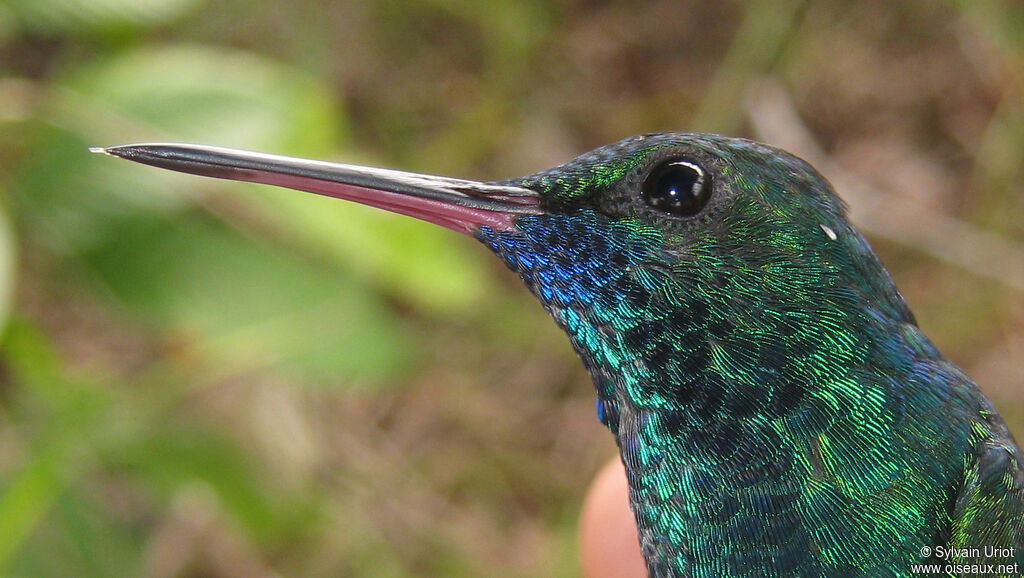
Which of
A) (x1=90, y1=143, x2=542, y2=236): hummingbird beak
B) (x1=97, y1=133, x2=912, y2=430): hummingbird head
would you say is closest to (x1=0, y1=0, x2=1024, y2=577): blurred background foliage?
(x1=90, y1=143, x2=542, y2=236): hummingbird beak

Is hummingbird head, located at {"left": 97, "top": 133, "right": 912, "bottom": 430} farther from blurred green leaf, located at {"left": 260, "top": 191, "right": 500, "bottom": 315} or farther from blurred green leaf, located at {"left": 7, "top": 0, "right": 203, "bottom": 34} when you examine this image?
blurred green leaf, located at {"left": 7, "top": 0, "right": 203, "bottom": 34}

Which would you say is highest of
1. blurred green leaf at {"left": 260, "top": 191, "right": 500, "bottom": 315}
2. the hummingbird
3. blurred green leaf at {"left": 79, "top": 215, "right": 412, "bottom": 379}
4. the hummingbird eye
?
blurred green leaf at {"left": 260, "top": 191, "right": 500, "bottom": 315}

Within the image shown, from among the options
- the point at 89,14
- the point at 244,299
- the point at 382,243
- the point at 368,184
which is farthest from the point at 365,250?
the point at 368,184

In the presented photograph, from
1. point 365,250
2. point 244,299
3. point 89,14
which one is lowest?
point 244,299

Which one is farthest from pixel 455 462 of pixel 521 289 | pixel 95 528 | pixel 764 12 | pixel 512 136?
pixel 764 12

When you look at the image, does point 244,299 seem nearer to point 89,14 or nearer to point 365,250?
point 365,250

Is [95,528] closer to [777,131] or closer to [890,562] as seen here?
[890,562]
